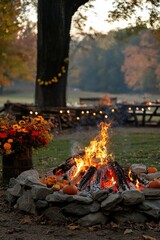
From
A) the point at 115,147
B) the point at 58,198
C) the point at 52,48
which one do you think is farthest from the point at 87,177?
the point at 52,48

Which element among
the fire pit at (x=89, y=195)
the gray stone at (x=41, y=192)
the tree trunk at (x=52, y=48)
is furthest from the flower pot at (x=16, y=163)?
the tree trunk at (x=52, y=48)

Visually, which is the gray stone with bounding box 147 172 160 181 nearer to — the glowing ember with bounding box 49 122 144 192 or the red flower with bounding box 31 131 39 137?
the glowing ember with bounding box 49 122 144 192

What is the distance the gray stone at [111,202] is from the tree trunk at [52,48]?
13.9m

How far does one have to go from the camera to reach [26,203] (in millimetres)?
7078

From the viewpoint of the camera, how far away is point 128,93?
77.2m

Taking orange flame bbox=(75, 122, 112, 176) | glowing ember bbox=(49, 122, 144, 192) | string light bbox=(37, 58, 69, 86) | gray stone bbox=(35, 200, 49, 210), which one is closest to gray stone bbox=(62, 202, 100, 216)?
gray stone bbox=(35, 200, 49, 210)

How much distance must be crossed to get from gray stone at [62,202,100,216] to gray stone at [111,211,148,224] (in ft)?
0.95

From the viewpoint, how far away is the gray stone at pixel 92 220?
649cm

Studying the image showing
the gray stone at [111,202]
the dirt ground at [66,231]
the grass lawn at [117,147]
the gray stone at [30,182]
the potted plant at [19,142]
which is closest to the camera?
the dirt ground at [66,231]

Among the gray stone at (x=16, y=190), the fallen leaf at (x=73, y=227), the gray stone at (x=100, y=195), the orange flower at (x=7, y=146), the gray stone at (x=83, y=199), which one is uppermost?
the orange flower at (x=7, y=146)

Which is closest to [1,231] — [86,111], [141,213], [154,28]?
[141,213]

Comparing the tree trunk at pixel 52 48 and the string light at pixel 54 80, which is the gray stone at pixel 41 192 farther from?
the string light at pixel 54 80

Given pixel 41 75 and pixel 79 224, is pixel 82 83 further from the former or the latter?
pixel 79 224

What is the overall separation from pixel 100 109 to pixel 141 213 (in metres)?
16.3
